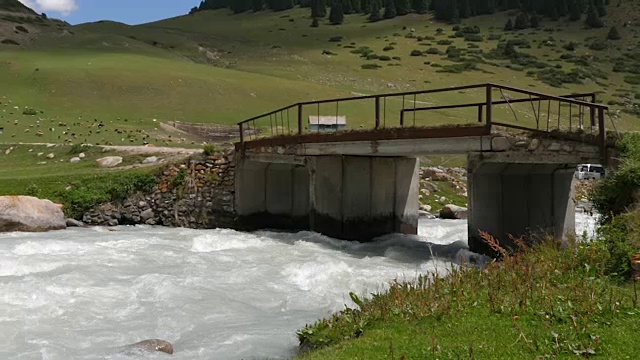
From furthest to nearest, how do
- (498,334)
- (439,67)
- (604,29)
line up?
(604,29)
(439,67)
(498,334)

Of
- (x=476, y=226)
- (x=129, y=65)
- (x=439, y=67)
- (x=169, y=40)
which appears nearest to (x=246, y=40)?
(x=169, y=40)

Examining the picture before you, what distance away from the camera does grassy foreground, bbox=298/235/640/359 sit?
731 centimetres

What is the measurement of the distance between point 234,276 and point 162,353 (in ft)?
19.5

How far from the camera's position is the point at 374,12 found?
157 metres

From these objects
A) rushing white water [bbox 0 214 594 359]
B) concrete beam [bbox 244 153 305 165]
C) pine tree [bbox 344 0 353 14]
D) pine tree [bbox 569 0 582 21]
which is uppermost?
pine tree [bbox 344 0 353 14]

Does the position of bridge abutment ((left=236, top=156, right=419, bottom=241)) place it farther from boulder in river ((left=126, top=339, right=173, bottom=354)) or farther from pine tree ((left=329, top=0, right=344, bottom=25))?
pine tree ((left=329, top=0, right=344, bottom=25))

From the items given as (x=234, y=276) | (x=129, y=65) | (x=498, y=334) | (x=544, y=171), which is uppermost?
(x=129, y=65)

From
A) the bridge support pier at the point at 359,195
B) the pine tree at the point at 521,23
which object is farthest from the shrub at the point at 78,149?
the pine tree at the point at 521,23

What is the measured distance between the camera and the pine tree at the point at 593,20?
431 feet

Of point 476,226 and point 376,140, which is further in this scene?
point 376,140

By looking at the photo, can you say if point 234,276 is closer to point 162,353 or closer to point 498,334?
point 162,353

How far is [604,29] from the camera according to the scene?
129m

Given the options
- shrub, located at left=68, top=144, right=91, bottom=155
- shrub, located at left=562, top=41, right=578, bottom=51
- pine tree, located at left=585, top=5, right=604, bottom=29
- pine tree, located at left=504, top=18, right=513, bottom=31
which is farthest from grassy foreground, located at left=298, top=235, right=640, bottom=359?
pine tree, located at left=585, top=5, right=604, bottom=29

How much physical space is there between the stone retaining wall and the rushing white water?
3139 mm
